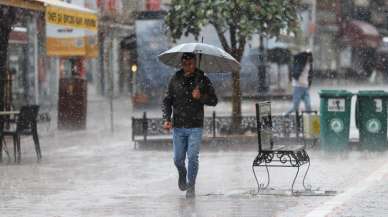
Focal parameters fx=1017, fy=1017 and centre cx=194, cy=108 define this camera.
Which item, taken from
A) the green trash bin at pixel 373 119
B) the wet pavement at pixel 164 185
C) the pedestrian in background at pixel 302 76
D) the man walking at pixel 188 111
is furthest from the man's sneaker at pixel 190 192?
the pedestrian in background at pixel 302 76

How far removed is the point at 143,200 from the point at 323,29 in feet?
189

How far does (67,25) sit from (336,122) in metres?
5.69

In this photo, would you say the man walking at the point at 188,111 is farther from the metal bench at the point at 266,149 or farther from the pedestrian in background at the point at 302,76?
the pedestrian in background at the point at 302,76

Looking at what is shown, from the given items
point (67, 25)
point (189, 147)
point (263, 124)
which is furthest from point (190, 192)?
point (67, 25)

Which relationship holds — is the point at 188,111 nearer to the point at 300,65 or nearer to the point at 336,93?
the point at 336,93

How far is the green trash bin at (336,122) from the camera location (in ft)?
56.9

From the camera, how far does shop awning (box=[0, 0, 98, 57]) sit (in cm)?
1839

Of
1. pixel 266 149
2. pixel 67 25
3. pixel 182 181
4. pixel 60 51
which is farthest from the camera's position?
pixel 60 51

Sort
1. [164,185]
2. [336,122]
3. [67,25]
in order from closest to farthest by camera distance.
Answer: [164,185], [336,122], [67,25]

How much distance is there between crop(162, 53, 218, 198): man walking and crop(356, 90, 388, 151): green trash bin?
5962 mm

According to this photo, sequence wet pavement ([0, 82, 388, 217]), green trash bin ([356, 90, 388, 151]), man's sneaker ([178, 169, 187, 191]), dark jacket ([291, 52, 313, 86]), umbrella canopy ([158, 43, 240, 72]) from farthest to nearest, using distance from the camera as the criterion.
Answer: dark jacket ([291, 52, 313, 86]) < green trash bin ([356, 90, 388, 151]) < umbrella canopy ([158, 43, 240, 72]) < man's sneaker ([178, 169, 187, 191]) < wet pavement ([0, 82, 388, 217])

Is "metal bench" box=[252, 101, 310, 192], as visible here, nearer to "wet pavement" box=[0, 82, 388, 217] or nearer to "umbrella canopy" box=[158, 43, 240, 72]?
"wet pavement" box=[0, 82, 388, 217]

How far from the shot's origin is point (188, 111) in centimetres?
1198

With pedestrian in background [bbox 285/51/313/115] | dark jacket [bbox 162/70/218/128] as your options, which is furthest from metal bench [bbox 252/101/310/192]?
pedestrian in background [bbox 285/51/313/115]
